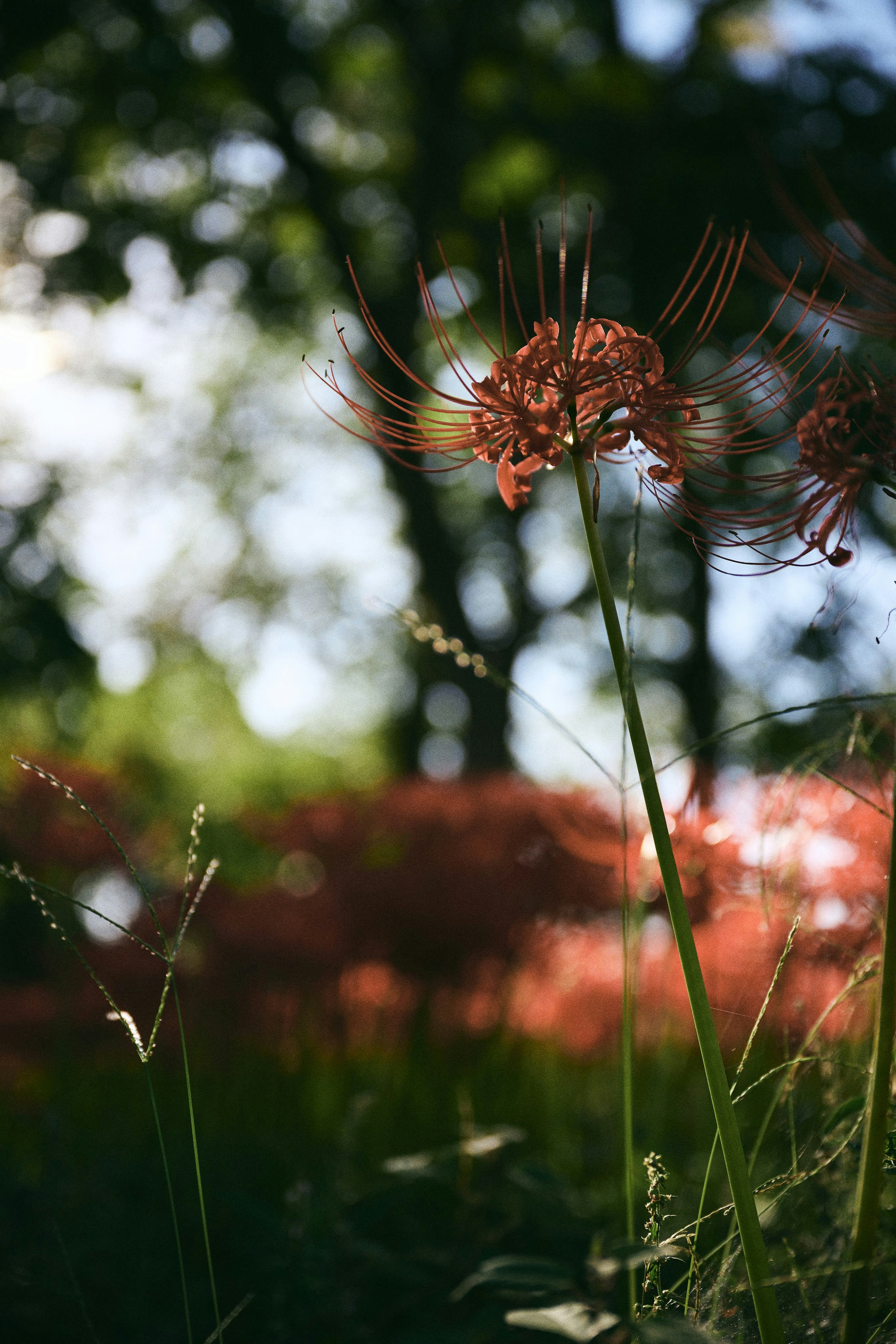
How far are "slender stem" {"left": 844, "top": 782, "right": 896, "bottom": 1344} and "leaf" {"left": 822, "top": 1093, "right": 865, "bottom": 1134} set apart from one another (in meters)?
0.17

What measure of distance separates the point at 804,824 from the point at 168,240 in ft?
21.6

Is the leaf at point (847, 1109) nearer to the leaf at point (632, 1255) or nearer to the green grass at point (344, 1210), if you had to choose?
the green grass at point (344, 1210)

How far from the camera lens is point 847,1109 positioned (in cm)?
77

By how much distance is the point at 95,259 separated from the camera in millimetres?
6094

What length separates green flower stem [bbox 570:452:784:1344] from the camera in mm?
587

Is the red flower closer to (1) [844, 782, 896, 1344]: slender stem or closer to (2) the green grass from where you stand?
(1) [844, 782, 896, 1344]: slender stem

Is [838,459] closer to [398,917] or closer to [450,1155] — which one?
[450,1155]

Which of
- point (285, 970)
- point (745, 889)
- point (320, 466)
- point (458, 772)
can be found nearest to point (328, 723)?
point (320, 466)


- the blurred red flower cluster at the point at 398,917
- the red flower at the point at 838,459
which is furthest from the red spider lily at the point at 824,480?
the blurred red flower cluster at the point at 398,917

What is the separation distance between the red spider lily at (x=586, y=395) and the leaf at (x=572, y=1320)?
53 centimetres

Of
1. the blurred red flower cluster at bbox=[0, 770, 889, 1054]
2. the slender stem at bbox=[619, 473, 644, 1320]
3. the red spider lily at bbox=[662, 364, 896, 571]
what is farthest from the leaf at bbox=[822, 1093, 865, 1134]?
the blurred red flower cluster at bbox=[0, 770, 889, 1054]

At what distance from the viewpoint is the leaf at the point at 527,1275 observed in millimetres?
614

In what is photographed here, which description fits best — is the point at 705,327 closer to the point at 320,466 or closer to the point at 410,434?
the point at 410,434

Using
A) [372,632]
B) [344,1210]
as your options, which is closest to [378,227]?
[372,632]
